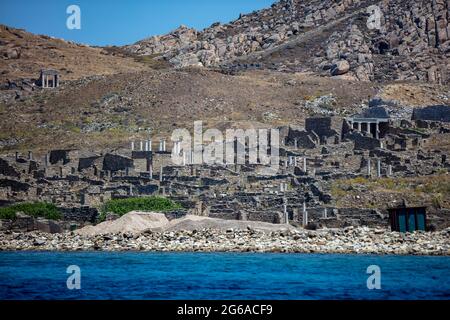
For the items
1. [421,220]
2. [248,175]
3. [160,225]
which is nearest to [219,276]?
[421,220]

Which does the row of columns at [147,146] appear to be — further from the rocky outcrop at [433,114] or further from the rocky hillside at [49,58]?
the rocky hillside at [49,58]

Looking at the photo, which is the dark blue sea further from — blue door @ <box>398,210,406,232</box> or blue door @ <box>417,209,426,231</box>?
blue door @ <box>417,209,426,231</box>

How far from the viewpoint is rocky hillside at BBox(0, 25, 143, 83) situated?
148m

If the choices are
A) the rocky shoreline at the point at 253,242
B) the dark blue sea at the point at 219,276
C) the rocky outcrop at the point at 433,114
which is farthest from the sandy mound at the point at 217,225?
the rocky outcrop at the point at 433,114

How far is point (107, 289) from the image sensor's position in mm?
46500

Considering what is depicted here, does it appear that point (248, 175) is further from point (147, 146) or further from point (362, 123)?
point (362, 123)

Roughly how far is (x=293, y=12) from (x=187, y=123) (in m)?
74.8

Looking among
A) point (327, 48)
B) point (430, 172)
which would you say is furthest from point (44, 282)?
point (327, 48)

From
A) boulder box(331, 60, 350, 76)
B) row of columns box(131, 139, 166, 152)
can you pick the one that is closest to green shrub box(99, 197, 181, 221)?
row of columns box(131, 139, 166, 152)

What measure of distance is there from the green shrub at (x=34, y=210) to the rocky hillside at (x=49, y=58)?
6950 cm

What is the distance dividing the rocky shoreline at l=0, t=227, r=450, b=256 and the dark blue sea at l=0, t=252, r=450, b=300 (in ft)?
6.52

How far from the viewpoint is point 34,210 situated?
237 feet

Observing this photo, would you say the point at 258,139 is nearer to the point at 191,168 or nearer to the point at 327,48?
the point at 191,168

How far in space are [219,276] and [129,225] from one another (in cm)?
1753
